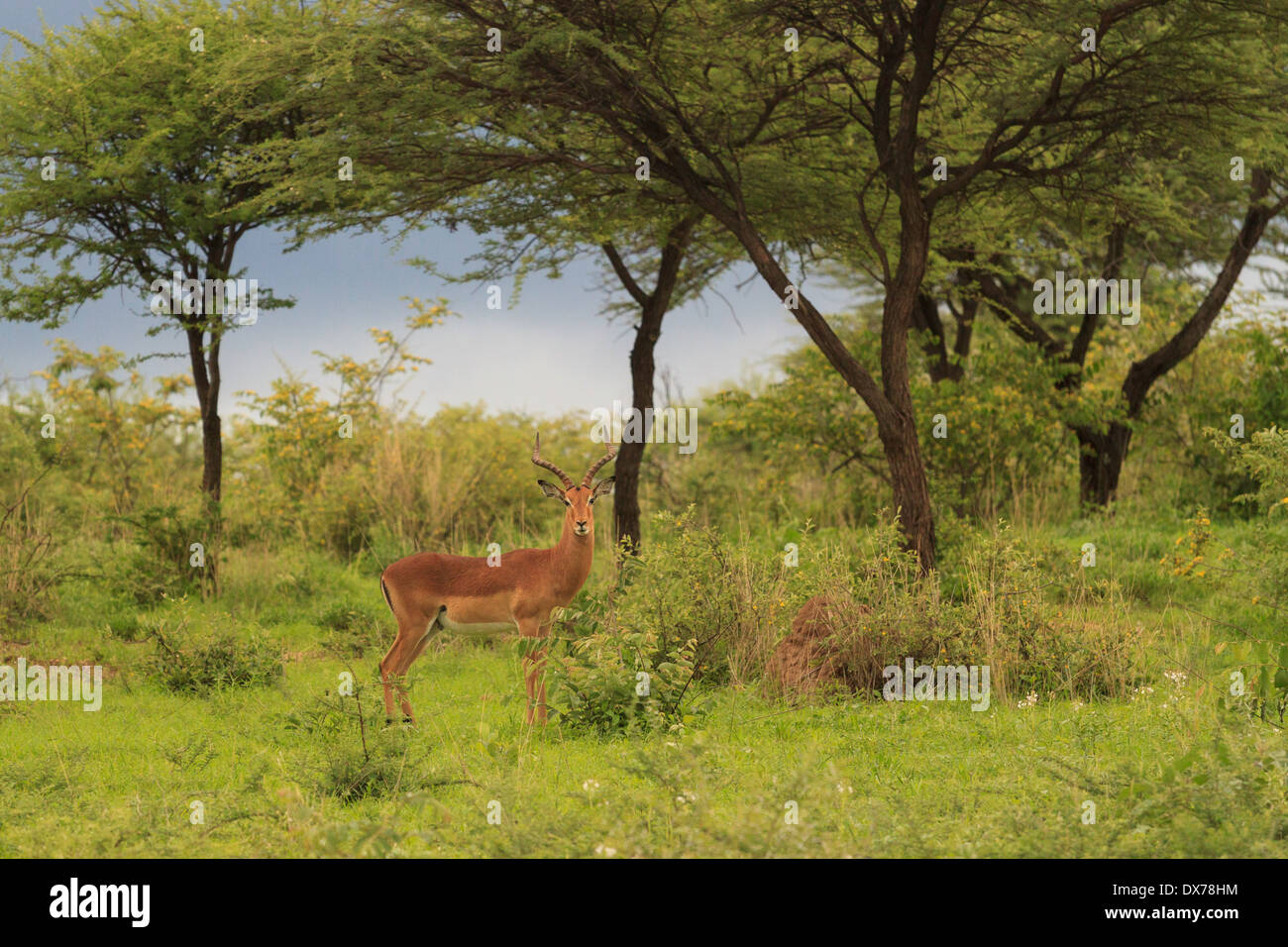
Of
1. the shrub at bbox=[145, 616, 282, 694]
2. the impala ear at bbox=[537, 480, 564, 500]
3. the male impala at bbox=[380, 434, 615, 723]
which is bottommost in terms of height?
the shrub at bbox=[145, 616, 282, 694]

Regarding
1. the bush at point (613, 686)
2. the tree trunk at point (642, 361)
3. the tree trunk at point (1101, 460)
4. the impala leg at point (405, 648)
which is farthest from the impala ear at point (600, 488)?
the tree trunk at point (1101, 460)

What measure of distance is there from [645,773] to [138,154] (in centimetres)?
1096

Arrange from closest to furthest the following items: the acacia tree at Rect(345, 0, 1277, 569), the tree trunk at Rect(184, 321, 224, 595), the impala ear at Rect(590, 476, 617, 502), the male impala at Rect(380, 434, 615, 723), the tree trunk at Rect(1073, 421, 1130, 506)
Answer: the impala ear at Rect(590, 476, 617, 502) < the male impala at Rect(380, 434, 615, 723) < the acacia tree at Rect(345, 0, 1277, 569) < the tree trunk at Rect(184, 321, 224, 595) < the tree trunk at Rect(1073, 421, 1130, 506)

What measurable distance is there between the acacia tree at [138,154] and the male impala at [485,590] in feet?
20.6

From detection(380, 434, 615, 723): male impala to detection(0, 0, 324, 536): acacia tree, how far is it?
20.6ft

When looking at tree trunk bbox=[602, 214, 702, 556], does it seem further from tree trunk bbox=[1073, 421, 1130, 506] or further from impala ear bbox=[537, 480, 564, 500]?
impala ear bbox=[537, 480, 564, 500]

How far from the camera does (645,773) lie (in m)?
6.15

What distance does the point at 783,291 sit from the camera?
42.6ft

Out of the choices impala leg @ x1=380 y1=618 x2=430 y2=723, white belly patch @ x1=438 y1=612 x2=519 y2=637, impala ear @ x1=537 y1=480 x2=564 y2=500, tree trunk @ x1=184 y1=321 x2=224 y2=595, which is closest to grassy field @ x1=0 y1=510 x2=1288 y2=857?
impala leg @ x1=380 y1=618 x2=430 y2=723

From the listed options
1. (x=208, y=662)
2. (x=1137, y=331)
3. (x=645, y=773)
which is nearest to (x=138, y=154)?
(x=208, y=662)

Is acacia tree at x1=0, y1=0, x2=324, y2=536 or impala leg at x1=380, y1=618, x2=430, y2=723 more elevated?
acacia tree at x1=0, y1=0, x2=324, y2=536

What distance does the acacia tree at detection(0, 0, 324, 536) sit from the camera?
14.7m

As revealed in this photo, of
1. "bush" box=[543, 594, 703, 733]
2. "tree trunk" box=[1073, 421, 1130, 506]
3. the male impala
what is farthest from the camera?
"tree trunk" box=[1073, 421, 1130, 506]
